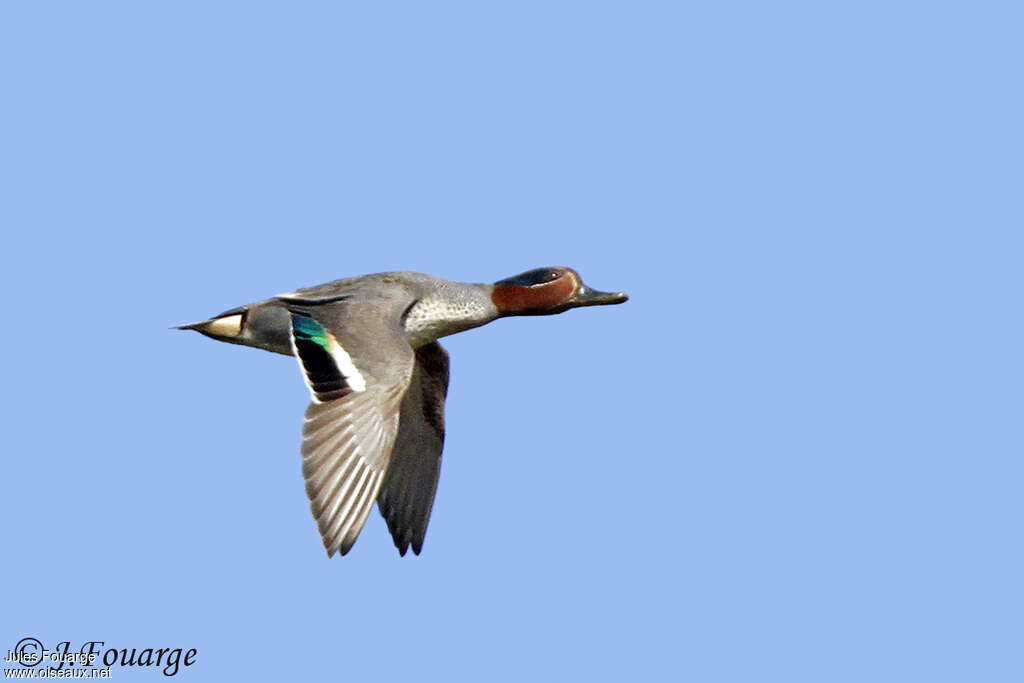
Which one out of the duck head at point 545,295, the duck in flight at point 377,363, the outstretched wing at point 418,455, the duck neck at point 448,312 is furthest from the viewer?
the outstretched wing at point 418,455

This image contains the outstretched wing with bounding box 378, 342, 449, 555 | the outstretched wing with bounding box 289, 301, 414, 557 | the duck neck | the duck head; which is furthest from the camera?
the outstretched wing with bounding box 378, 342, 449, 555

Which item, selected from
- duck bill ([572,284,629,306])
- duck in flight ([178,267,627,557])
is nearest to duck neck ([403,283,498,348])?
duck in flight ([178,267,627,557])

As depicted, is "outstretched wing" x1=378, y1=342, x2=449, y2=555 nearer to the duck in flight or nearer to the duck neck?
the duck in flight

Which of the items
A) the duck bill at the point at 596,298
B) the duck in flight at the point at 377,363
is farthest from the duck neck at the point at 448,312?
the duck bill at the point at 596,298

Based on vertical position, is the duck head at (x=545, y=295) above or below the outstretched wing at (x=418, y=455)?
above

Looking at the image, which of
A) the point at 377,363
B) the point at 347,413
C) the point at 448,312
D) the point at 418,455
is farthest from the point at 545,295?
the point at 347,413

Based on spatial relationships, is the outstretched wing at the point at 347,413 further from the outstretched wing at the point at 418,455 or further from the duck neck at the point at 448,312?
the outstretched wing at the point at 418,455
